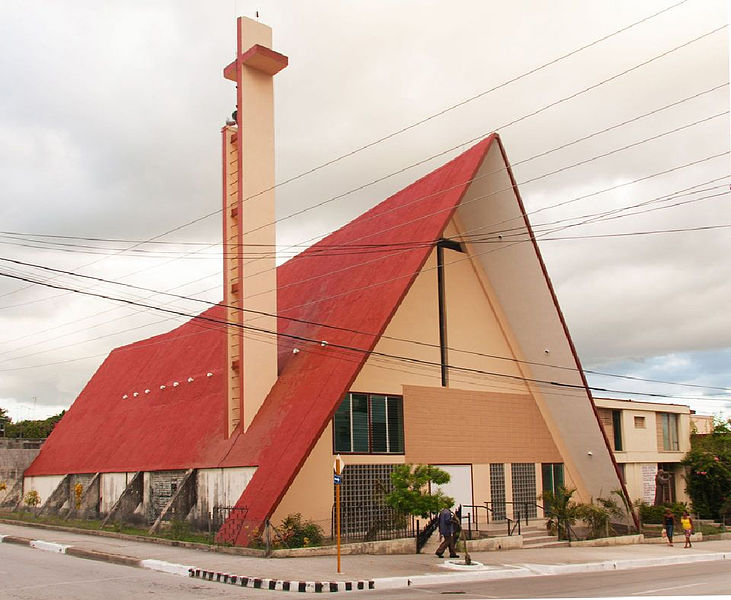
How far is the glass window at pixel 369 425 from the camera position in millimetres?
25453

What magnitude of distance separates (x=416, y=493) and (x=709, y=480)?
25029 millimetres

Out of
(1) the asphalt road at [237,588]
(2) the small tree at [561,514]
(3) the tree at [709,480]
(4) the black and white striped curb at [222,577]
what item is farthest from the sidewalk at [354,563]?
(3) the tree at [709,480]

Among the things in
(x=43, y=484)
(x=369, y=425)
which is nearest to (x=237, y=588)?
(x=369, y=425)

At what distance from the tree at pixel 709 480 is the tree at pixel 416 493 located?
24296 millimetres

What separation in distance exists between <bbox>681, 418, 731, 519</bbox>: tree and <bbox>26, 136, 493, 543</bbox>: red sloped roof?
2175cm

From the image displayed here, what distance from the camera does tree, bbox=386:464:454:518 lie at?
71.8 ft

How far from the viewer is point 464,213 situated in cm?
3012

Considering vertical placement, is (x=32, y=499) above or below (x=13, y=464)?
below

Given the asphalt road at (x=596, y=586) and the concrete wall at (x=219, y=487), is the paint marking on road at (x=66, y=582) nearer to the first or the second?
the asphalt road at (x=596, y=586)

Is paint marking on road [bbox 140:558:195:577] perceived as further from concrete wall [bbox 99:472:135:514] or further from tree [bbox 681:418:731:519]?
tree [bbox 681:418:731:519]

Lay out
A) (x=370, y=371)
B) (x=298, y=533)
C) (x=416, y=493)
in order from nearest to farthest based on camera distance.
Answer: (x=416, y=493) < (x=298, y=533) < (x=370, y=371)

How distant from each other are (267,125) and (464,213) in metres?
7.72

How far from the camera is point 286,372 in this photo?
28.2 metres

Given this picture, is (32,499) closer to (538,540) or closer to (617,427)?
(538,540)
